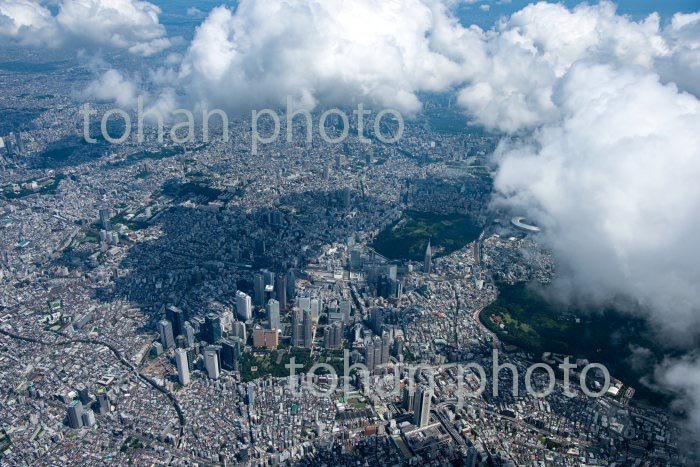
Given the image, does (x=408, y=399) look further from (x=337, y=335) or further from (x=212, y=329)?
(x=212, y=329)

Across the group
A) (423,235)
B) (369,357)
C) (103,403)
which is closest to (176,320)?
(103,403)

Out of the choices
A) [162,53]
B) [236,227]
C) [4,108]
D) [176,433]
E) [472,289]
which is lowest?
[176,433]

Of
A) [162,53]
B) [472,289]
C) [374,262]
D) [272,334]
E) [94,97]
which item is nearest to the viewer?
[272,334]

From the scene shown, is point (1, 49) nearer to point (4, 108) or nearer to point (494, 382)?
point (4, 108)

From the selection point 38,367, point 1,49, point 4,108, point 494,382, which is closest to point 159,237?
point 38,367

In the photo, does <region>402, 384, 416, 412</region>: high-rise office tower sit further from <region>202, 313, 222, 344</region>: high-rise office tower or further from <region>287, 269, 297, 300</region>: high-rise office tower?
<region>287, 269, 297, 300</region>: high-rise office tower

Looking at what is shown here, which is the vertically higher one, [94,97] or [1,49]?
[1,49]
